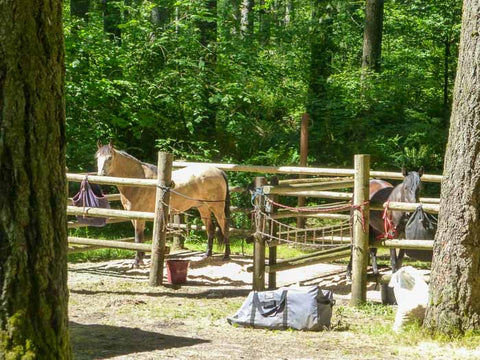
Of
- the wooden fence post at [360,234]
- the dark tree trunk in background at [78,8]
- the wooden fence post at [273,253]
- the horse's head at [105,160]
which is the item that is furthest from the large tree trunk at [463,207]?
the dark tree trunk in background at [78,8]

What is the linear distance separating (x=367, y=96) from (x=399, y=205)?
10.9m

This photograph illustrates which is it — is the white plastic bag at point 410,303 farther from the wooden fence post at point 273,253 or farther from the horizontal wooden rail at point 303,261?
the wooden fence post at point 273,253

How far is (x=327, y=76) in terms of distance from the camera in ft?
68.0

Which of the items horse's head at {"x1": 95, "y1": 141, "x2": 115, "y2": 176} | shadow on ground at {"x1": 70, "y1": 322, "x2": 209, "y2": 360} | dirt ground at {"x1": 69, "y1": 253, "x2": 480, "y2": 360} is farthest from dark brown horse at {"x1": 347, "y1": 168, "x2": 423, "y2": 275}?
horse's head at {"x1": 95, "y1": 141, "x2": 115, "y2": 176}

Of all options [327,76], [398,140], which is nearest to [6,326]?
[398,140]

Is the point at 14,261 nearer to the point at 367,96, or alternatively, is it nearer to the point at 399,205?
the point at 399,205

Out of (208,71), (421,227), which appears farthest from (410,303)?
(208,71)

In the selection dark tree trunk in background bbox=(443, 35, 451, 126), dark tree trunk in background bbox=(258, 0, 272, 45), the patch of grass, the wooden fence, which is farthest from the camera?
dark tree trunk in background bbox=(258, 0, 272, 45)

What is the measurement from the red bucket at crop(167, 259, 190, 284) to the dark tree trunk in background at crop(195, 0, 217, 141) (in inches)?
279

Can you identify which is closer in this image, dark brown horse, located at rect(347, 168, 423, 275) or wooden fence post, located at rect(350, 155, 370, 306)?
wooden fence post, located at rect(350, 155, 370, 306)

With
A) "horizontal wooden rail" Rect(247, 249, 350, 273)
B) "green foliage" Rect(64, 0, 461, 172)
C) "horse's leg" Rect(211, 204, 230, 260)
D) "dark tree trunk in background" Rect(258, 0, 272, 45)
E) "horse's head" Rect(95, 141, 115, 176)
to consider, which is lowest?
"horizontal wooden rail" Rect(247, 249, 350, 273)

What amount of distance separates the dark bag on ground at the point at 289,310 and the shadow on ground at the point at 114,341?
0.80 metres

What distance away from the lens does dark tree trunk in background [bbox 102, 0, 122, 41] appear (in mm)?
16906

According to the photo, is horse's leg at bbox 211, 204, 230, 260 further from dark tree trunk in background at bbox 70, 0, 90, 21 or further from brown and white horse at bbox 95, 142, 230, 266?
dark tree trunk in background at bbox 70, 0, 90, 21
